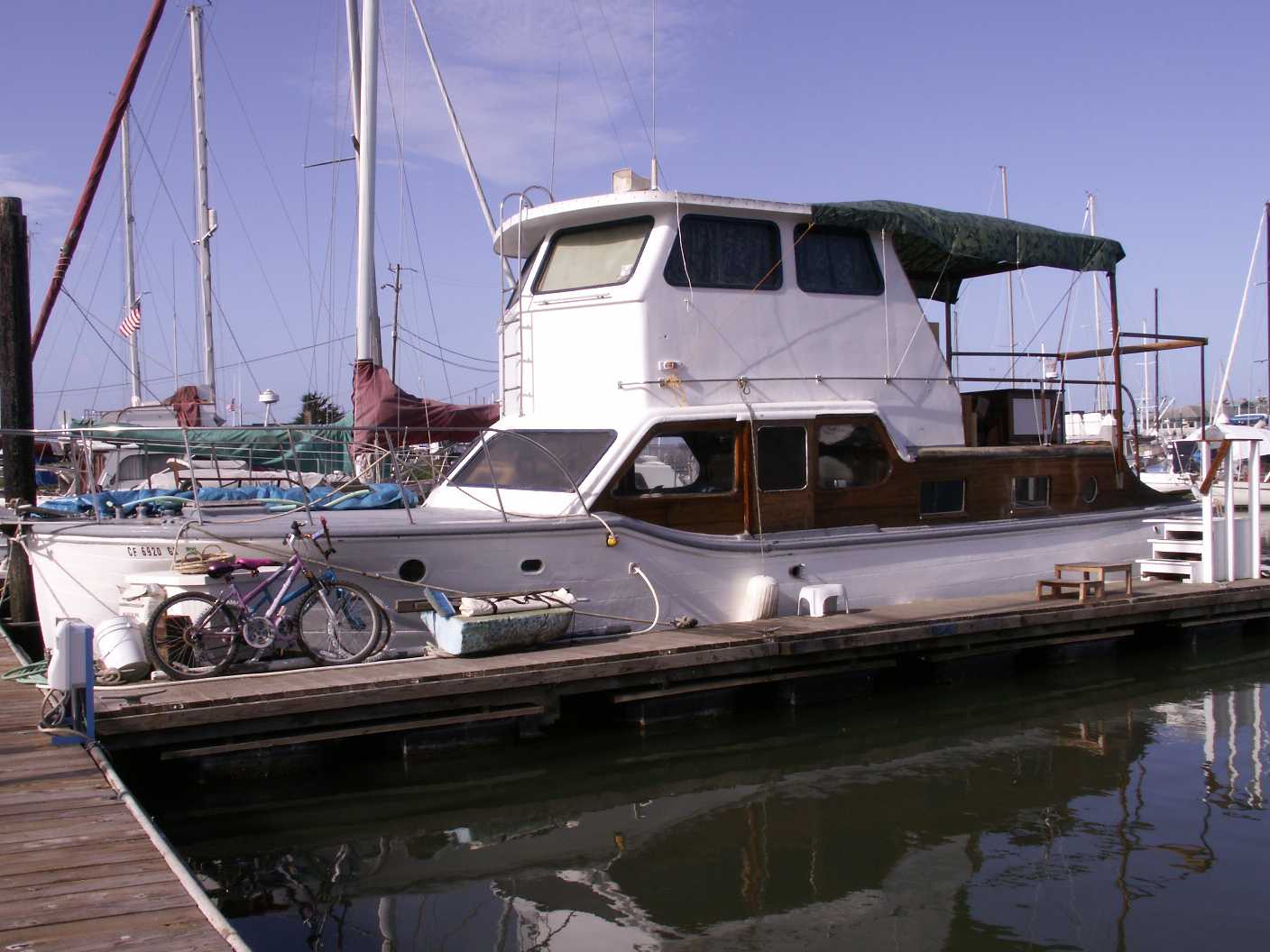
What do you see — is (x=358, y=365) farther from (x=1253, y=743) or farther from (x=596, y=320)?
(x=1253, y=743)

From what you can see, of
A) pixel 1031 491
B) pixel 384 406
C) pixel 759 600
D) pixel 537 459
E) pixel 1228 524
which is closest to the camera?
pixel 759 600

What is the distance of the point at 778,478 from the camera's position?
10070 millimetres

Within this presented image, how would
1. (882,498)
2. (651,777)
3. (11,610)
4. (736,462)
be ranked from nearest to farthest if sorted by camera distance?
(651,777), (736,462), (882,498), (11,610)

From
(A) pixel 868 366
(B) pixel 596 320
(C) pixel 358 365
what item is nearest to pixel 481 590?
(B) pixel 596 320

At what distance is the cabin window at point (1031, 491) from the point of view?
457 inches

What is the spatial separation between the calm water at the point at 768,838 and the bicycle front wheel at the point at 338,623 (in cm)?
82

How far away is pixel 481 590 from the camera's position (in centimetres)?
893

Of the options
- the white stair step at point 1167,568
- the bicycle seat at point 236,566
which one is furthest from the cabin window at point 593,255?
the white stair step at point 1167,568

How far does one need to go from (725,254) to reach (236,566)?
5068mm

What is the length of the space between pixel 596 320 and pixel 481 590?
2695 mm

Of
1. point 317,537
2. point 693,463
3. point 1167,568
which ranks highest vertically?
point 693,463

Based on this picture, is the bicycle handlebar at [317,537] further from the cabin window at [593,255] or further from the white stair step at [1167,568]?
the white stair step at [1167,568]

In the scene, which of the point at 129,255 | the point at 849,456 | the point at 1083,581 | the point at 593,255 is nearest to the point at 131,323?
the point at 129,255

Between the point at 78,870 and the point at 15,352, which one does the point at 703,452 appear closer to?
the point at 78,870
